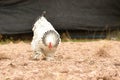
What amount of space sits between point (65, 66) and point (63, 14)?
16.7 feet

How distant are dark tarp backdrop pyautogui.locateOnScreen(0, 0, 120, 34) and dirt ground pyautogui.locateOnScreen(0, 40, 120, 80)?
2582mm

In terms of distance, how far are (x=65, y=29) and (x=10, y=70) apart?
532 centimetres

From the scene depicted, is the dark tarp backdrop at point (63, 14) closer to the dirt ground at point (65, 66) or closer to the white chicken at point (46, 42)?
the dirt ground at point (65, 66)

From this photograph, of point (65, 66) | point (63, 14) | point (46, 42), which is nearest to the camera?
point (65, 66)

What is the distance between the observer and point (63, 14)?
11750 millimetres

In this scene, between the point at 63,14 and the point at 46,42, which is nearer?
the point at 46,42

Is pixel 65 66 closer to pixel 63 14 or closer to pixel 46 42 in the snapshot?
pixel 46 42

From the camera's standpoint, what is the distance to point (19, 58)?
7844 millimetres

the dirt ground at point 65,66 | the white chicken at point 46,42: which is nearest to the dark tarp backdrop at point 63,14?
the dirt ground at point 65,66

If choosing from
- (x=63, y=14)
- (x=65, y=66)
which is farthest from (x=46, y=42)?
(x=63, y=14)

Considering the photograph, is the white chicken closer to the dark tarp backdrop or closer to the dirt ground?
the dirt ground

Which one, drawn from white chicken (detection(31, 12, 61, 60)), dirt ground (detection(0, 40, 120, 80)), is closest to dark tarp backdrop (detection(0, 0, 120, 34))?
dirt ground (detection(0, 40, 120, 80))

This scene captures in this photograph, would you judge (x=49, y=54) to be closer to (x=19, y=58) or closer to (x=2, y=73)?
(x=19, y=58)

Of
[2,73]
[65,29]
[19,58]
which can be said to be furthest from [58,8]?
[2,73]
